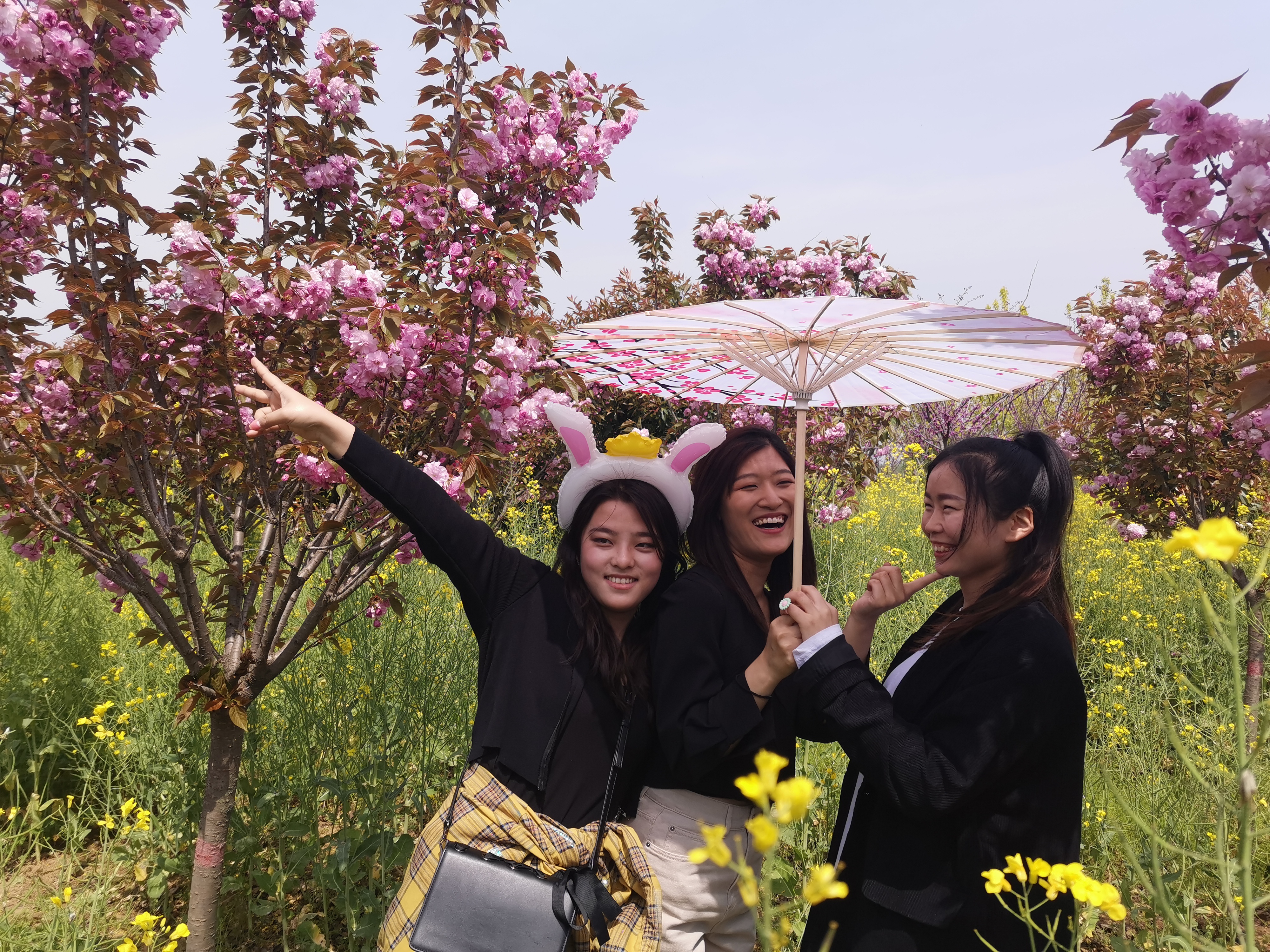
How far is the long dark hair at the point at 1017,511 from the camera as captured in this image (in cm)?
158

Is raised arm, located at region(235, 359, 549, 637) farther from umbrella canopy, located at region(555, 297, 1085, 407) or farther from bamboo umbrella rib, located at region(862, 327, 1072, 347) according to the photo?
bamboo umbrella rib, located at region(862, 327, 1072, 347)

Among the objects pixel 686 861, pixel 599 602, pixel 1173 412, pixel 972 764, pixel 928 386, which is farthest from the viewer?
pixel 1173 412

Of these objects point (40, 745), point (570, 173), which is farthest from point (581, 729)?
point (40, 745)

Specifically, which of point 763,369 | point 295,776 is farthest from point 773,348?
point 295,776

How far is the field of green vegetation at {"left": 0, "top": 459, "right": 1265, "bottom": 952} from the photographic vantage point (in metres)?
2.55

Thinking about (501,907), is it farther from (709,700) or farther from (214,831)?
(214,831)

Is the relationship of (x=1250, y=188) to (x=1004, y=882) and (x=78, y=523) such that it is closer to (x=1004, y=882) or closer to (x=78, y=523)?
(x=1004, y=882)

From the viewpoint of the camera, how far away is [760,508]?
1869 millimetres

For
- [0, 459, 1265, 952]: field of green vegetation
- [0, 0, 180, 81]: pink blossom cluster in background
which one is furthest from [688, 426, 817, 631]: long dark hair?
[0, 0, 180, 81]: pink blossom cluster in background

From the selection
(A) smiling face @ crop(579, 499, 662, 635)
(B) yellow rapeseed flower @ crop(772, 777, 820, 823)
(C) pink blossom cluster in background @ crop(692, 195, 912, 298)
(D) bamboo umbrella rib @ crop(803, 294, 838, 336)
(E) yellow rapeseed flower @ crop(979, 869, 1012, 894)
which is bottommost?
(E) yellow rapeseed flower @ crop(979, 869, 1012, 894)

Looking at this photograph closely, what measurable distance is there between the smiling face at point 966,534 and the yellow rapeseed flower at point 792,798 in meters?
1.20

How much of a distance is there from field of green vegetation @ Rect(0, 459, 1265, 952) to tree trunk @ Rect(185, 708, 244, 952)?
16cm

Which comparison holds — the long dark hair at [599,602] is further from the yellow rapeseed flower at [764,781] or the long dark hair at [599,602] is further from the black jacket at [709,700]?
the yellow rapeseed flower at [764,781]

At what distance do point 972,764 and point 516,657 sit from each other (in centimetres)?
84
